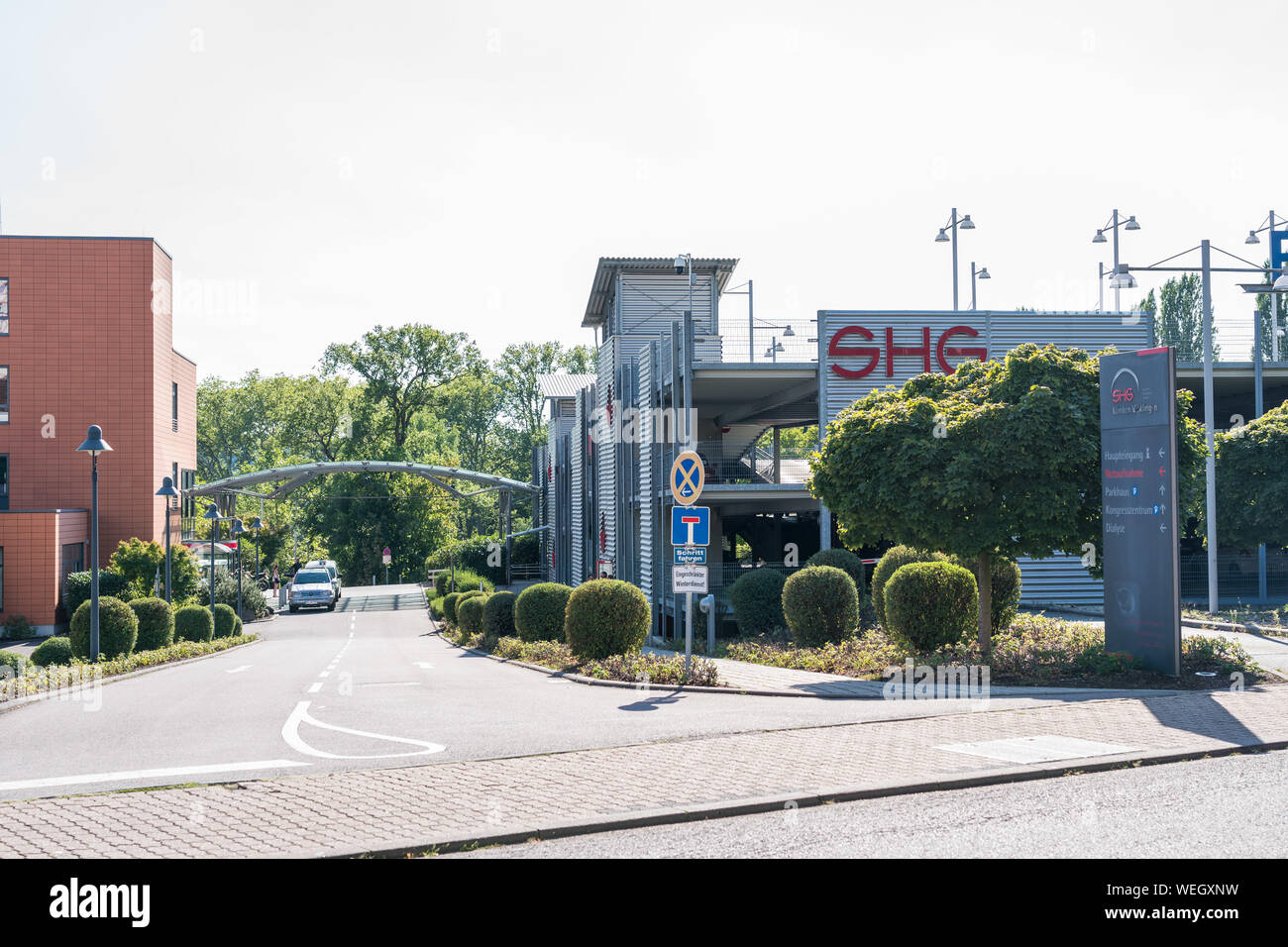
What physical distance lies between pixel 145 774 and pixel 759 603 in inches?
632

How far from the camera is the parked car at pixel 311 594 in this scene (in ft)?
167

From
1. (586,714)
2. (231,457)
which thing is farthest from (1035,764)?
(231,457)

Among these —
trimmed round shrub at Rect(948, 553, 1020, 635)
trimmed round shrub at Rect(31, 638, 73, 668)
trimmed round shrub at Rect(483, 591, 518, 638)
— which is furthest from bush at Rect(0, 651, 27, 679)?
trimmed round shrub at Rect(948, 553, 1020, 635)

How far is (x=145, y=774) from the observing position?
869cm

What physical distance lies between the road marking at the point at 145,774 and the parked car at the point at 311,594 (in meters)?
43.8

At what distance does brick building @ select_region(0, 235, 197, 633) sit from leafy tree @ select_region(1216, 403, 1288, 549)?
36.5 meters

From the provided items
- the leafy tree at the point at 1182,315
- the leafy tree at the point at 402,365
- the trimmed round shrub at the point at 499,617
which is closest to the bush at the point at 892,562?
the trimmed round shrub at the point at 499,617

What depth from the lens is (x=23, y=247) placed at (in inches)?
1565

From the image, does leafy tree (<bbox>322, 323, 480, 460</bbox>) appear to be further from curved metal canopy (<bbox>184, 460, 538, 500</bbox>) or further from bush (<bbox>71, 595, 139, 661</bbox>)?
bush (<bbox>71, 595, 139, 661</bbox>)

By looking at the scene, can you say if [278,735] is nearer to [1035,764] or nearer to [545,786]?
[545,786]

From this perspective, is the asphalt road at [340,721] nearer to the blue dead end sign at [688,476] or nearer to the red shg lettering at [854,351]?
the blue dead end sign at [688,476]

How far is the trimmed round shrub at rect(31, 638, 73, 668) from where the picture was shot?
20078mm

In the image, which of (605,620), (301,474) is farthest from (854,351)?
(301,474)
